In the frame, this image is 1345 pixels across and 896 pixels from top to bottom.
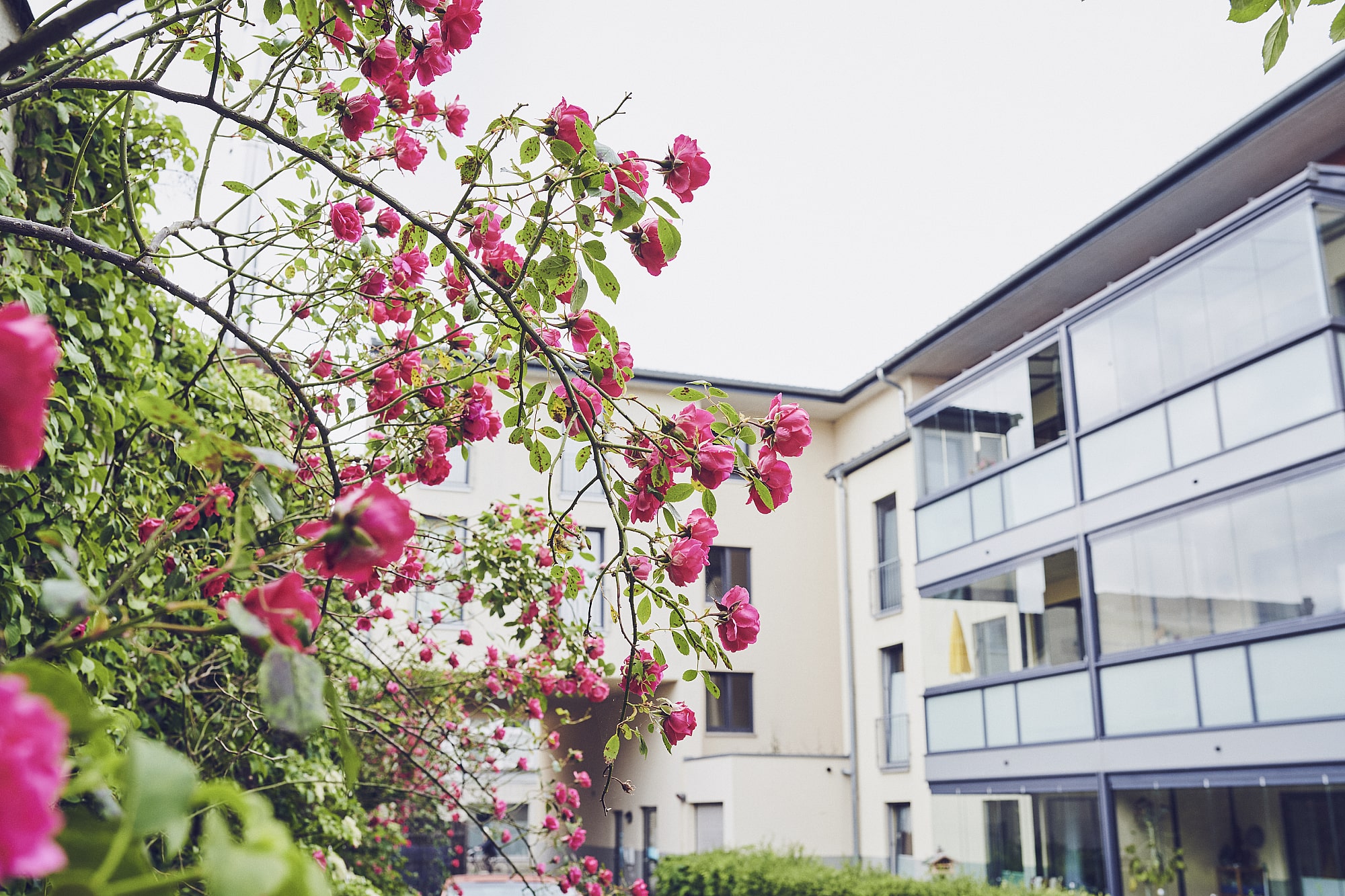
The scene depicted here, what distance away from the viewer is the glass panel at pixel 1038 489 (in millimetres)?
11492

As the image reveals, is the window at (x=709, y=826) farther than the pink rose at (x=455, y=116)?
Yes

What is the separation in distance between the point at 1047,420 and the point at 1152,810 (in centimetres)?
433

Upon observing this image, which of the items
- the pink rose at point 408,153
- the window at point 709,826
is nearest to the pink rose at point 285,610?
the pink rose at point 408,153

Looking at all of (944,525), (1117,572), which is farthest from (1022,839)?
(944,525)

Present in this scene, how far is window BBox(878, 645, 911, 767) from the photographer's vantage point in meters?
15.4

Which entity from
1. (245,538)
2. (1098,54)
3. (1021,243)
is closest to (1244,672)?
(1098,54)

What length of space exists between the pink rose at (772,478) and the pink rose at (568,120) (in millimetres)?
549

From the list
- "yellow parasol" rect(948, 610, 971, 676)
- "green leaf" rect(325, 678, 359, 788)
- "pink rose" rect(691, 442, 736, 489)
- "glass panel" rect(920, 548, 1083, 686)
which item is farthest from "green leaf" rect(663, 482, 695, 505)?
"yellow parasol" rect(948, 610, 971, 676)

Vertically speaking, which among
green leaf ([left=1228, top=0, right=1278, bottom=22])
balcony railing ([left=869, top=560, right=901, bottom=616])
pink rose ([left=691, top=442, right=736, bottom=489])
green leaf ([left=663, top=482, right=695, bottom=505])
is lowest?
green leaf ([left=663, top=482, right=695, bottom=505])

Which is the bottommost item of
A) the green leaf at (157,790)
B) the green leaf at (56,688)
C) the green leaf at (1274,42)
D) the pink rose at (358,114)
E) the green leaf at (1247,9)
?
→ the green leaf at (157,790)

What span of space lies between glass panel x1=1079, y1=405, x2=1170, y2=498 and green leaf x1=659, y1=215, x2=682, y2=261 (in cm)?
959

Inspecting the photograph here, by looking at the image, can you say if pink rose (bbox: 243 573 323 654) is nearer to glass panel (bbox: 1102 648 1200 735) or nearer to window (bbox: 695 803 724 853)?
glass panel (bbox: 1102 648 1200 735)

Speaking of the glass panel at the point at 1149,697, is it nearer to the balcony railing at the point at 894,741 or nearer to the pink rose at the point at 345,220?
the balcony railing at the point at 894,741

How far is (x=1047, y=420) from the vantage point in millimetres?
12258
